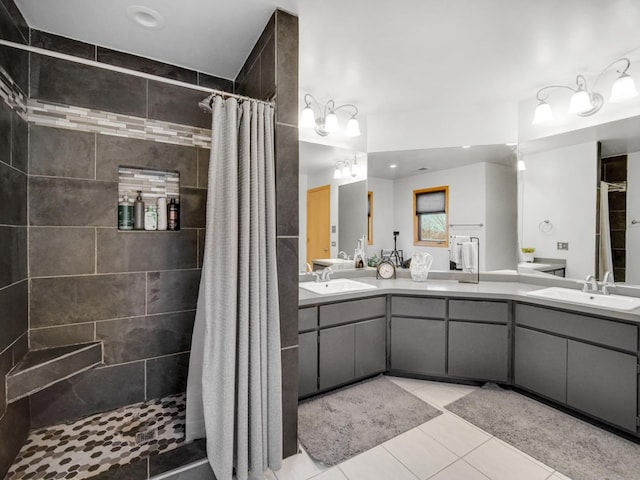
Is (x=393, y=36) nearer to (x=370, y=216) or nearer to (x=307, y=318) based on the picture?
(x=370, y=216)

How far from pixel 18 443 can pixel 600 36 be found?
408cm

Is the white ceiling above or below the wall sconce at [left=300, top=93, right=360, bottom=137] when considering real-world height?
above

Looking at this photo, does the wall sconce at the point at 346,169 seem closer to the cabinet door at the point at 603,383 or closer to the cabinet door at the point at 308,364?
the cabinet door at the point at 308,364

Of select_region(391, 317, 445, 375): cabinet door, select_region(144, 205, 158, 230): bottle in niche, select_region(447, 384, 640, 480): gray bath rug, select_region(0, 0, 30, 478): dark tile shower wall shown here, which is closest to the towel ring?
select_region(391, 317, 445, 375): cabinet door

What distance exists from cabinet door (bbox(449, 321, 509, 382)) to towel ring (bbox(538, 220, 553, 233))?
3.40 ft

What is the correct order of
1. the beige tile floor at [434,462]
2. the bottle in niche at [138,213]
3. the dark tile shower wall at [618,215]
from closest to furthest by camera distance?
1. the beige tile floor at [434,462]
2. the bottle in niche at [138,213]
3. the dark tile shower wall at [618,215]

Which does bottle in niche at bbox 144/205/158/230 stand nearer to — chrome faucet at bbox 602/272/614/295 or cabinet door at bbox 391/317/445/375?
cabinet door at bbox 391/317/445/375

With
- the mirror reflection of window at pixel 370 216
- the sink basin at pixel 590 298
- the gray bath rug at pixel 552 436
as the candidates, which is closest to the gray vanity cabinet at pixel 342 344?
the gray bath rug at pixel 552 436

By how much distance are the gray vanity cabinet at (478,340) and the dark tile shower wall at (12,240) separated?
2.71 metres

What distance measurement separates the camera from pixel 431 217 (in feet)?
10.2

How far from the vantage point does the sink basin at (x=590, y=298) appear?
182 centimetres

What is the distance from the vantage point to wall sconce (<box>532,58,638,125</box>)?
199 cm

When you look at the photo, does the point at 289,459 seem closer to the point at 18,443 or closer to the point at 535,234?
the point at 18,443

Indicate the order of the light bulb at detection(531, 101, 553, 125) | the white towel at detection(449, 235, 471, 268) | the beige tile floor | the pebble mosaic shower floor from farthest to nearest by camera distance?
the white towel at detection(449, 235, 471, 268) → the light bulb at detection(531, 101, 553, 125) → the beige tile floor → the pebble mosaic shower floor
